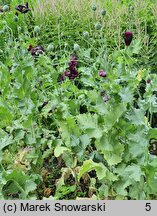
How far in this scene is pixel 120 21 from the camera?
16.8 ft

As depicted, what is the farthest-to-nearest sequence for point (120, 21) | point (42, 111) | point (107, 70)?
point (120, 21)
point (42, 111)
point (107, 70)

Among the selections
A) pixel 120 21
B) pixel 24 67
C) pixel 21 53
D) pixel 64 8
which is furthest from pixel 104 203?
pixel 64 8

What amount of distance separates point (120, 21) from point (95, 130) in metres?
2.32

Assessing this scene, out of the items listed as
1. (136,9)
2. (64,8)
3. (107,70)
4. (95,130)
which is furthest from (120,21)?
(95,130)

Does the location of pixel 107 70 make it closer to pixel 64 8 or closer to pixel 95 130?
pixel 95 130

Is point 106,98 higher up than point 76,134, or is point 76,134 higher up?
point 106,98

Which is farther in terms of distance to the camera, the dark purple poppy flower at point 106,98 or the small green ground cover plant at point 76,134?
the dark purple poppy flower at point 106,98

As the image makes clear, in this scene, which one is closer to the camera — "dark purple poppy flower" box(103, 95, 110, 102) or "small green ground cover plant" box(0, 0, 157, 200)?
"small green ground cover plant" box(0, 0, 157, 200)

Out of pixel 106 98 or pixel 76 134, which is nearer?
pixel 106 98

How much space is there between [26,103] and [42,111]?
43 cm

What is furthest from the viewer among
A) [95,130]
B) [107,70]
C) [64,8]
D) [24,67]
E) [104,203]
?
[64,8]

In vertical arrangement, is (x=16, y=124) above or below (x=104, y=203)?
above

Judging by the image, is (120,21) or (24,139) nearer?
(24,139)

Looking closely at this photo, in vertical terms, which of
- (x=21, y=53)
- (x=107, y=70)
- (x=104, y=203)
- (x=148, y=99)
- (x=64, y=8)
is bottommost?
(x=104, y=203)
